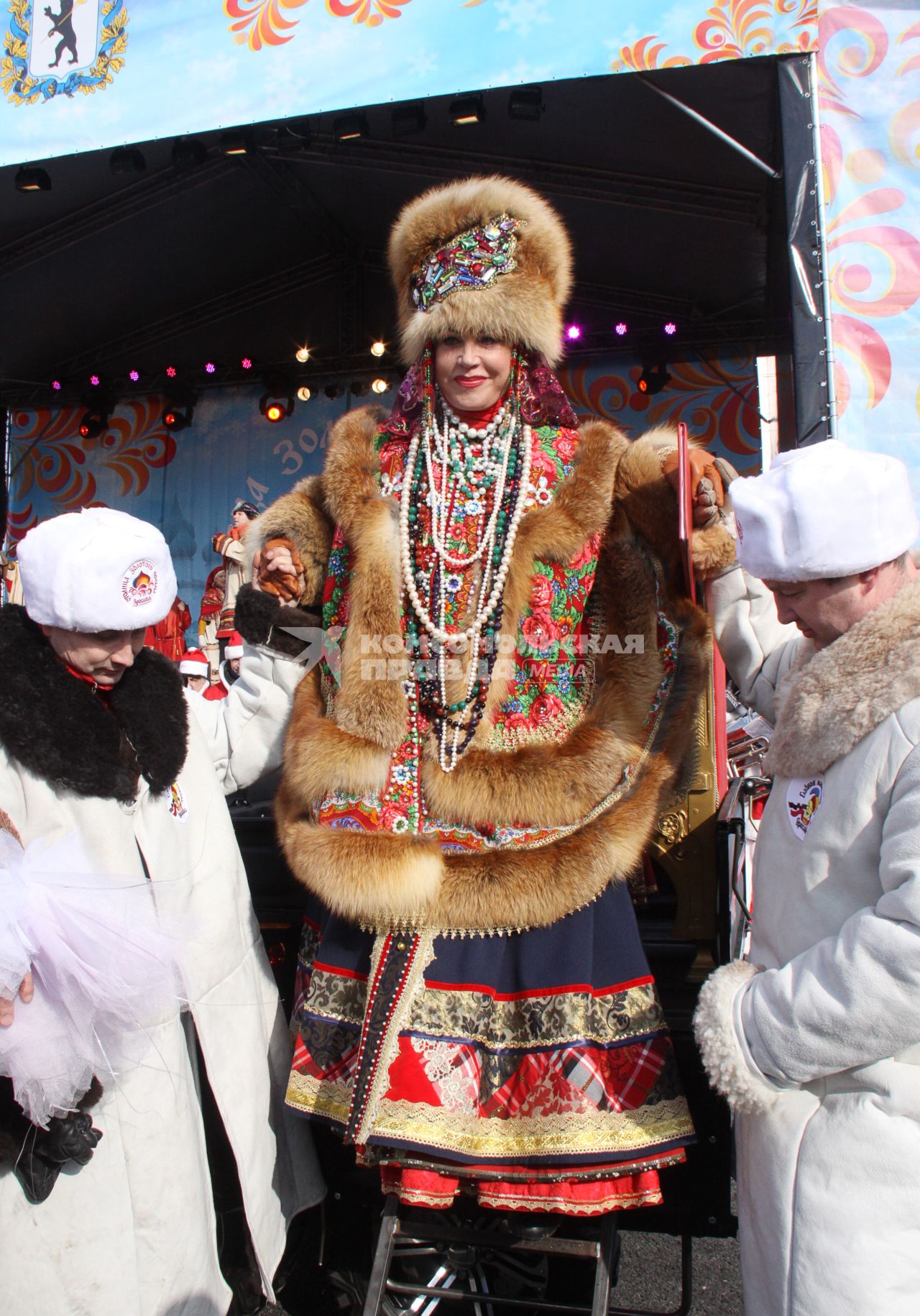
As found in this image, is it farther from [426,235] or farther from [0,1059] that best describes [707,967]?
[426,235]

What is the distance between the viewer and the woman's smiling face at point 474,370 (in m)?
1.83

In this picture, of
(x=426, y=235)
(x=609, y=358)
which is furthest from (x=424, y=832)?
(x=609, y=358)

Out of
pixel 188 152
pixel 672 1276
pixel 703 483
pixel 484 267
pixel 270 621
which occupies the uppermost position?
pixel 188 152

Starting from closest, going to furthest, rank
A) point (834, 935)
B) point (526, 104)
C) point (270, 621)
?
1. point (834, 935)
2. point (270, 621)
3. point (526, 104)

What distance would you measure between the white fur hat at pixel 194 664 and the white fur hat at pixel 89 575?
431 centimetres

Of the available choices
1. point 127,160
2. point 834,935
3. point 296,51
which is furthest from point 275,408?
point 834,935

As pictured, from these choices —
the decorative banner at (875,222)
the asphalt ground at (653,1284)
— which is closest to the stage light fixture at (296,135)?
the decorative banner at (875,222)

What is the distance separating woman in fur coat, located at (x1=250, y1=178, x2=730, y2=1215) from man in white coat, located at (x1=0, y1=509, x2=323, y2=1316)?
0.54ft

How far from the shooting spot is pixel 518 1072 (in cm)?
161

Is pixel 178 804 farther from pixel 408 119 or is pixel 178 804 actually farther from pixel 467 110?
pixel 408 119

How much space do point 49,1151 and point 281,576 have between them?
3.69 feet

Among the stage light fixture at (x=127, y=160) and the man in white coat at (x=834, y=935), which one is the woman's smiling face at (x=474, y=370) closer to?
the man in white coat at (x=834, y=935)

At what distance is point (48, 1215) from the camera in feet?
4.82

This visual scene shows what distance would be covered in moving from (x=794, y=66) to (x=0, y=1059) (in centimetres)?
320
